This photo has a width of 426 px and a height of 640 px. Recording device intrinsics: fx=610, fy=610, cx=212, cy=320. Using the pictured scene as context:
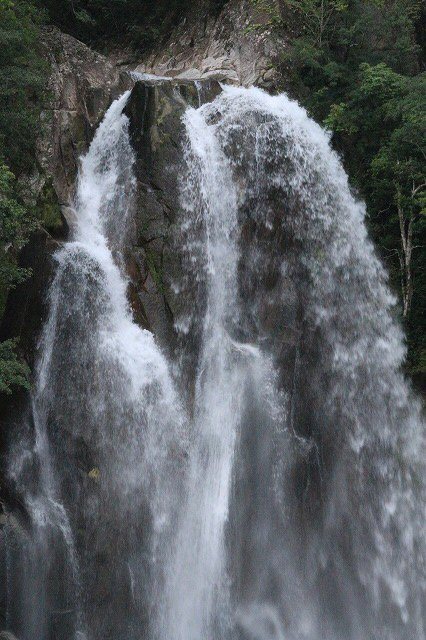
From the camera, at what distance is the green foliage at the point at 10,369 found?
1017 centimetres

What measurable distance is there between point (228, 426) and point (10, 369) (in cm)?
421

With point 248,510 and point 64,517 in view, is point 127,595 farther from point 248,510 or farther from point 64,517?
point 248,510

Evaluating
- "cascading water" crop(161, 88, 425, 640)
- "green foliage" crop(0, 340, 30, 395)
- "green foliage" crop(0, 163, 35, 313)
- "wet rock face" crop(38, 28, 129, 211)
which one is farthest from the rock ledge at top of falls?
"green foliage" crop(0, 340, 30, 395)

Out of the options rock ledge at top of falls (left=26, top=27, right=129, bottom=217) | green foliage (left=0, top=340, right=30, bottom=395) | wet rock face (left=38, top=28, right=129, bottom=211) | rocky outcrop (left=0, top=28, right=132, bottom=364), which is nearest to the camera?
green foliage (left=0, top=340, right=30, bottom=395)

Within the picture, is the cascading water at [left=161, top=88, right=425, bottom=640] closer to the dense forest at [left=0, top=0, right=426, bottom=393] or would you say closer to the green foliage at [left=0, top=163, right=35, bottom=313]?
the dense forest at [left=0, top=0, right=426, bottom=393]

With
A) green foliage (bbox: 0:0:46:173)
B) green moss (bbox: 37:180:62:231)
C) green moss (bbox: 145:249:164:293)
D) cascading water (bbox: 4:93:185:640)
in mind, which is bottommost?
cascading water (bbox: 4:93:185:640)

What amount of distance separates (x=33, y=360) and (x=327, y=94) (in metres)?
10.8

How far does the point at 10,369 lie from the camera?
33.7 feet

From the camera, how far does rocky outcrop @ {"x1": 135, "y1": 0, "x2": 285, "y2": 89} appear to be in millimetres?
17203

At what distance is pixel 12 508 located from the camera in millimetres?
10531

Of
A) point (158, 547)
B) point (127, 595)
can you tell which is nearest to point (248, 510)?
point (158, 547)

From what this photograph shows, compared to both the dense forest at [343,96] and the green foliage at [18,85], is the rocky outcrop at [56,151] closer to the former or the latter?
the dense forest at [343,96]

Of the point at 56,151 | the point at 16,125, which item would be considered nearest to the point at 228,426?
the point at 56,151

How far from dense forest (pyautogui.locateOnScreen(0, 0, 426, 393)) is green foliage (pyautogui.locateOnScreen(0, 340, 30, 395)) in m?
0.02
